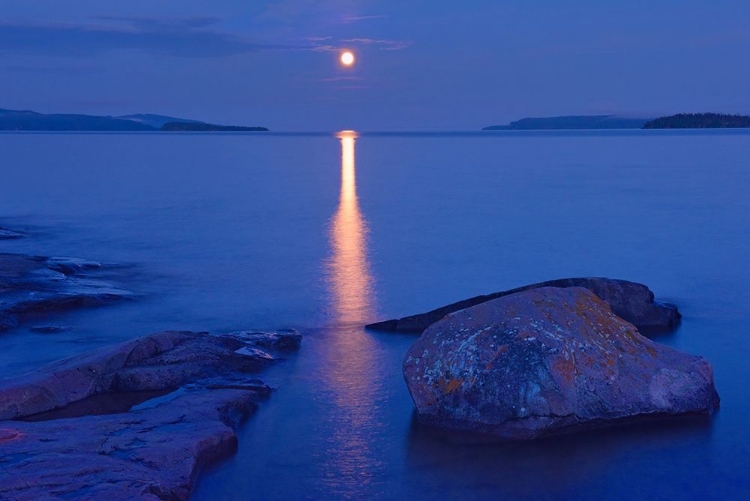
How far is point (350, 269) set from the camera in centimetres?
1504

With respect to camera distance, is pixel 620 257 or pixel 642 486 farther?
pixel 620 257

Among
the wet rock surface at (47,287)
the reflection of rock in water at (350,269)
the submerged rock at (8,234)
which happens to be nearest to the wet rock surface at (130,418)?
the reflection of rock in water at (350,269)

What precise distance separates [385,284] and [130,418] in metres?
6.96

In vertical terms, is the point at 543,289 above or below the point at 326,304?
above

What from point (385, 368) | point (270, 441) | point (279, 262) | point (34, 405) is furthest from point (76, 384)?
point (279, 262)

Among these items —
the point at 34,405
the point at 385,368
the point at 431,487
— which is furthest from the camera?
the point at 385,368

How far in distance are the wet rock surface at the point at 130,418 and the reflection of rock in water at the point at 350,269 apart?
7.90ft

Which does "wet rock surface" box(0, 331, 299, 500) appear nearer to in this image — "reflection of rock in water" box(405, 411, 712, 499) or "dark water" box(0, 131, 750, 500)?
"dark water" box(0, 131, 750, 500)

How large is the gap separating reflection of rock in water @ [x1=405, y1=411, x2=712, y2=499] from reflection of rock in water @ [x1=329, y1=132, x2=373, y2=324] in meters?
4.24

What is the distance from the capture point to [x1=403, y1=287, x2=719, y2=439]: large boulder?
280 inches

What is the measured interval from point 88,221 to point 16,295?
1039 cm

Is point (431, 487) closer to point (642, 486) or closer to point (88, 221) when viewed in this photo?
point (642, 486)

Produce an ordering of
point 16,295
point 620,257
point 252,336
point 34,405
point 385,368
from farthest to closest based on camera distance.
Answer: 1. point 620,257
2. point 16,295
3. point 252,336
4. point 385,368
5. point 34,405

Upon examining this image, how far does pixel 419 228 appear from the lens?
20828mm
